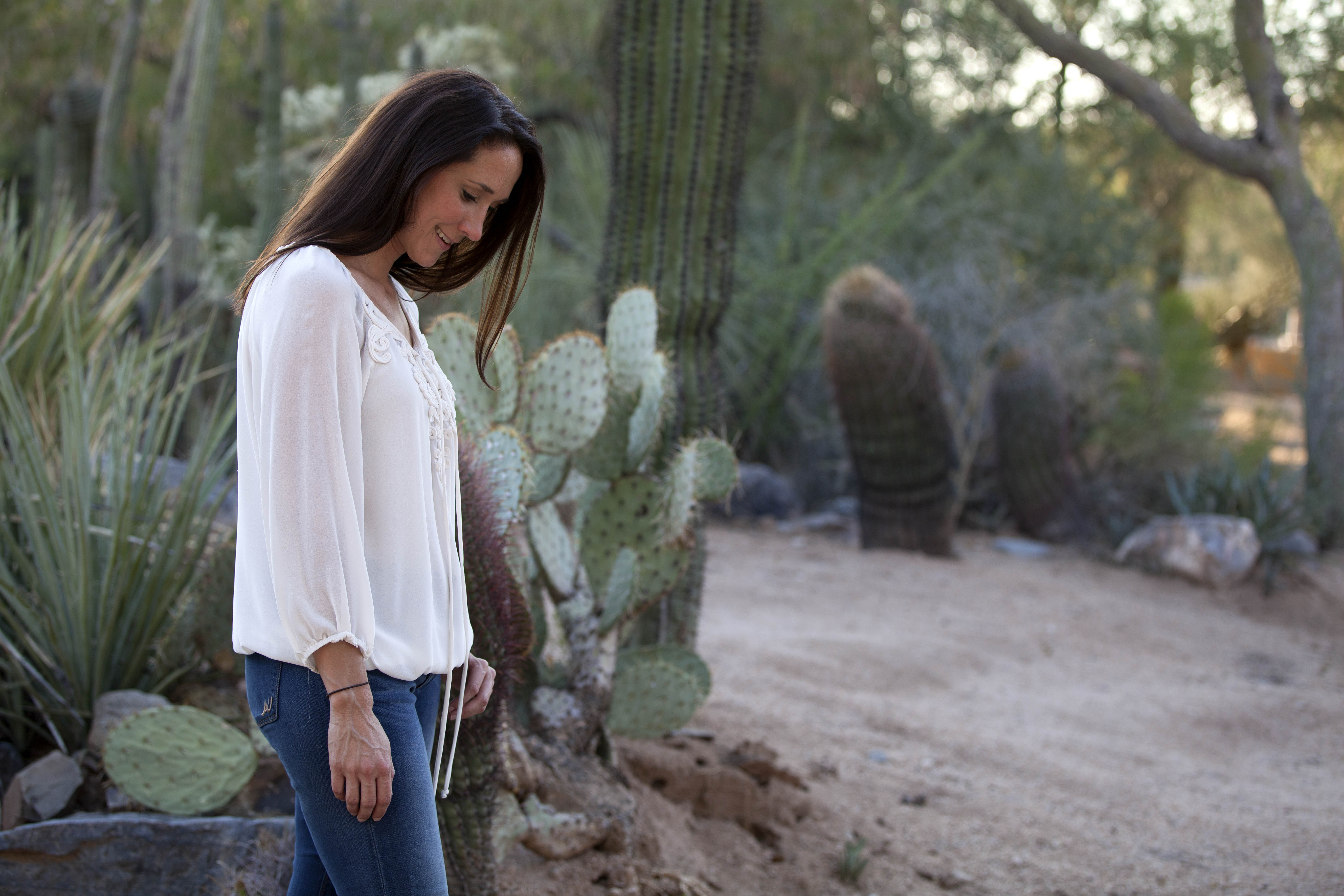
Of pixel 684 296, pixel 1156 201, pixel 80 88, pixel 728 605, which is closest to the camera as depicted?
pixel 684 296

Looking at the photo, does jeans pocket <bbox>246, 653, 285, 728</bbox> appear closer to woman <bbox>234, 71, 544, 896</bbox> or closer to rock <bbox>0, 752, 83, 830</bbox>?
woman <bbox>234, 71, 544, 896</bbox>

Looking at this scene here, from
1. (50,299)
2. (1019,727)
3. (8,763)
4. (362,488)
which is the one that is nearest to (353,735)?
(362,488)

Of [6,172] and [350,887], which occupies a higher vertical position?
[6,172]

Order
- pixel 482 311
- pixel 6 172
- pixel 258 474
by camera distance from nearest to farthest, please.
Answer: pixel 258 474
pixel 482 311
pixel 6 172

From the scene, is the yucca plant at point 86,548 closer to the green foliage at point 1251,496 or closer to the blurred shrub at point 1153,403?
the green foliage at point 1251,496

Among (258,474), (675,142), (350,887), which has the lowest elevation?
(350,887)

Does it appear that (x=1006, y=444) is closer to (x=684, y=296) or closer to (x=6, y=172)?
(x=684, y=296)

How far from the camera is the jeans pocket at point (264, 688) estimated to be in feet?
4.38

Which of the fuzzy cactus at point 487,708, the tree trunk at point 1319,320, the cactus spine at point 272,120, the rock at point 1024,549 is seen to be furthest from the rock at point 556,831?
the tree trunk at point 1319,320

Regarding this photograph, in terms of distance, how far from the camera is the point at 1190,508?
7.61m

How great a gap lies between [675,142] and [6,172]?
10752 mm

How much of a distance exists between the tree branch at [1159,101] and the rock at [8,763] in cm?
799

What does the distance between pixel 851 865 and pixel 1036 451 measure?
5.39 meters

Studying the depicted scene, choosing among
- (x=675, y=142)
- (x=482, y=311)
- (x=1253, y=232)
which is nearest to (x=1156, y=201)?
(x=1253, y=232)
